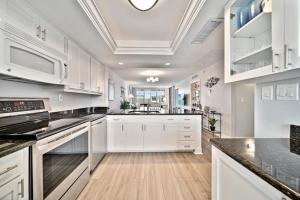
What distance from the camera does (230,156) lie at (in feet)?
3.52

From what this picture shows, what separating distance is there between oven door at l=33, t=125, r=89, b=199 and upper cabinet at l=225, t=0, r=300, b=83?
1.70 m

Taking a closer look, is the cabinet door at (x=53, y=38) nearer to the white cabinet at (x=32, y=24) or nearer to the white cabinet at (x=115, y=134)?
the white cabinet at (x=32, y=24)

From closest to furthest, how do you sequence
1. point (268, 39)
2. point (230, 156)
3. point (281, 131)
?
point (230, 156)
point (268, 39)
point (281, 131)

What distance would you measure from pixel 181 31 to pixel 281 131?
1.82 metres

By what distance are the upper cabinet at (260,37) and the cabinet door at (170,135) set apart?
2.26 m

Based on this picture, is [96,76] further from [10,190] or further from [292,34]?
[292,34]

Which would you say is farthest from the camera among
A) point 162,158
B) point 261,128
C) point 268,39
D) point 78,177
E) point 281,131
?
point 162,158

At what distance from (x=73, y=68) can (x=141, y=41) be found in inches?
57.4

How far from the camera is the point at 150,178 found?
256 centimetres

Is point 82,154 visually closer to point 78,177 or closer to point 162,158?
point 78,177

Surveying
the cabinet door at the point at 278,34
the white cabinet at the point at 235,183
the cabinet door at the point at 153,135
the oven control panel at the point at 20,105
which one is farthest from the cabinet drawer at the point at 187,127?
the cabinet door at the point at 278,34

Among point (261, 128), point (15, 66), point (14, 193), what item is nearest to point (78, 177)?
point (14, 193)

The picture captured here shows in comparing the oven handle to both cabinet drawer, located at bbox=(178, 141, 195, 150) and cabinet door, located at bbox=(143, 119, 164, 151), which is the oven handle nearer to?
cabinet door, located at bbox=(143, 119, 164, 151)

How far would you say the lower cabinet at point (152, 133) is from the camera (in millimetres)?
3721
